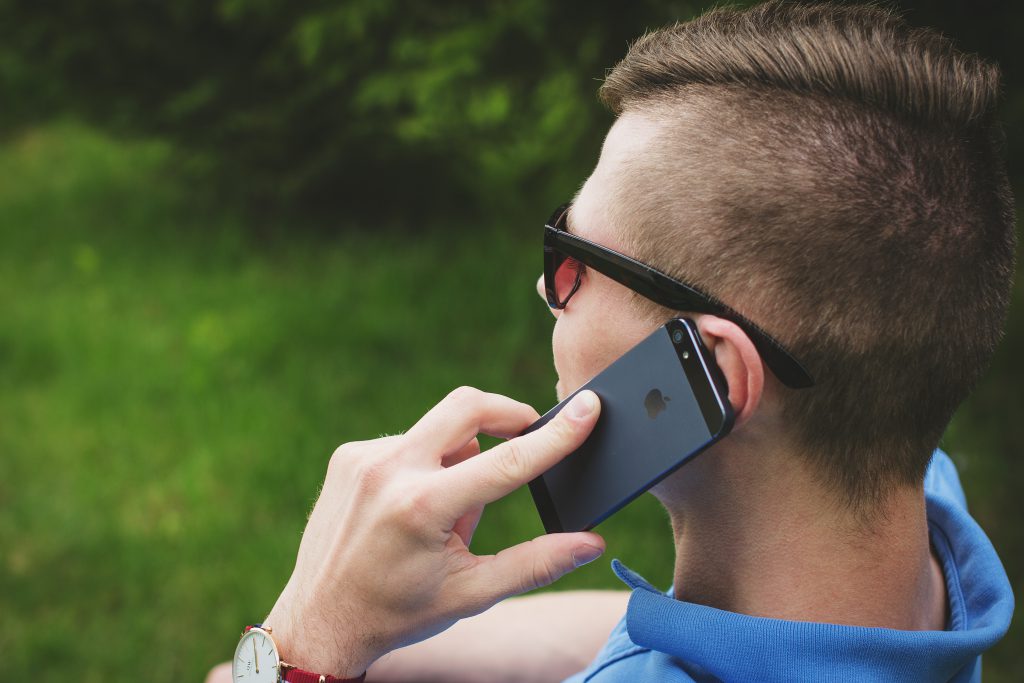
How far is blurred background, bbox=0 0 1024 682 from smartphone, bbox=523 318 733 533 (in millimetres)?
2306

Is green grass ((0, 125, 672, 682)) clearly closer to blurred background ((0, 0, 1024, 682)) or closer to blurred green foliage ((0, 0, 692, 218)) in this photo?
blurred background ((0, 0, 1024, 682))

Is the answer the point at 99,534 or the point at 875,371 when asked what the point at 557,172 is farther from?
the point at 875,371

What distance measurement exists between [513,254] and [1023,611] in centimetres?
347

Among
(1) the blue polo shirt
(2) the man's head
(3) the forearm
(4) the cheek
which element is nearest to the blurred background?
(3) the forearm

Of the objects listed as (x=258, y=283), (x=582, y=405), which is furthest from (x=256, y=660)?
(x=258, y=283)

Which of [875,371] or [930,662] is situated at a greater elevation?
A: [875,371]

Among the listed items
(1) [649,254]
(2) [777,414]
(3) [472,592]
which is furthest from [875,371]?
(3) [472,592]

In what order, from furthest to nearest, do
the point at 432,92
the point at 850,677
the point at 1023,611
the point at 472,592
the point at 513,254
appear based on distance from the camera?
the point at 513,254 < the point at 432,92 < the point at 1023,611 < the point at 472,592 < the point at 850,677

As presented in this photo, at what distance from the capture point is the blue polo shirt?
4.95 ft

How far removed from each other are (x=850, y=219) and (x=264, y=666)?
4.37 ft

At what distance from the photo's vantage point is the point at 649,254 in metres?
1.76

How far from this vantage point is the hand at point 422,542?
1589mm

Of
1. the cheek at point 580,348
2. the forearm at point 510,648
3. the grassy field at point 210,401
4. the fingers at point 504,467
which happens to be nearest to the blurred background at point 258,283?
the grassy field at point 210,401

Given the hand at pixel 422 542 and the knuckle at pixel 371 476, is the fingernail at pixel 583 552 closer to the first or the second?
the hand at pixel 422 542
